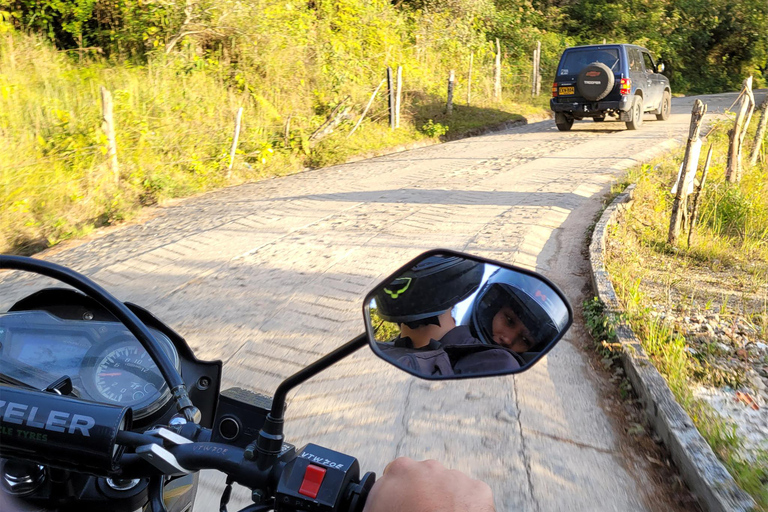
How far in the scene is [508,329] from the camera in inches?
51.5

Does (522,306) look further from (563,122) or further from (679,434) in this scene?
(563,122)

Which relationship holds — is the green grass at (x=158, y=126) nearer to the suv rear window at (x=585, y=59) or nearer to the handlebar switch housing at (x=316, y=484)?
the suv rear window at (x=585, y=59)

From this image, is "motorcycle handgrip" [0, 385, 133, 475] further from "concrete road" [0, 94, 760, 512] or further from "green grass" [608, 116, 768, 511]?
"green grass" [608, 116, 768, 511]

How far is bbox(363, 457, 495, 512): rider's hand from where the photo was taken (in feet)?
3.51

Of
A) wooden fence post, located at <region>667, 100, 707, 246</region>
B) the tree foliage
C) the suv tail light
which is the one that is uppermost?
the tree foliage

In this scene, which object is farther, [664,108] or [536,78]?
[536,78]

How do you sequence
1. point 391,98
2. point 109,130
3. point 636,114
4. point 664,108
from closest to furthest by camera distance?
point 109,130 < point 391,98 < point 636,114 < point 664,108

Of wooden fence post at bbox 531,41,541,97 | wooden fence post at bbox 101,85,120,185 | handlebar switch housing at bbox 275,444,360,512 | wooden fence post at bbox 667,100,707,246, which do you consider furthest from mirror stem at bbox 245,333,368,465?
wooden fence post at bbox 531,41,541,97

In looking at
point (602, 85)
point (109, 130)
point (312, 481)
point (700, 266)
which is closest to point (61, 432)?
point (312, 481)

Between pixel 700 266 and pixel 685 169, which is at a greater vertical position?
pixel 685 169

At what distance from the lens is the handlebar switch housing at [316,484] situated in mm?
1123

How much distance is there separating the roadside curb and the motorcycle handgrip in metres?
2.38

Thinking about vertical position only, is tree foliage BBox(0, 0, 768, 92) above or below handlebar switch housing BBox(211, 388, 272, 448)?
above

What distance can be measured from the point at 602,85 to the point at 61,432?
14764 millimetres
